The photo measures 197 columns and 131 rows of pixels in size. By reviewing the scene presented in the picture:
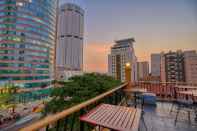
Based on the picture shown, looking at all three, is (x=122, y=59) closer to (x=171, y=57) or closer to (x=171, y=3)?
(x=171, y=57)

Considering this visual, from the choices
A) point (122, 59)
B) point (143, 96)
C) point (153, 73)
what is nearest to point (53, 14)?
point (122, 59)

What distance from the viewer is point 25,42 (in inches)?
1196

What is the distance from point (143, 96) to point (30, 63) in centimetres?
3341

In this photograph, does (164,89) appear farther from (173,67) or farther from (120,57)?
(120,57)

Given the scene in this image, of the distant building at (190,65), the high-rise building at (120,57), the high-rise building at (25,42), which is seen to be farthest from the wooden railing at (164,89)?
the high-rise building at (120,57)

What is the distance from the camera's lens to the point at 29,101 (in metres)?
28.9

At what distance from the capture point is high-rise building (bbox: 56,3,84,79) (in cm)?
9331

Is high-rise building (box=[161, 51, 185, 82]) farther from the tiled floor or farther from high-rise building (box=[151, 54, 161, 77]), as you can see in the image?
the tiled floor

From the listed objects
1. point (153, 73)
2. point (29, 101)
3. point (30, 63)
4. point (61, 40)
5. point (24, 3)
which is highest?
point (61, 40)

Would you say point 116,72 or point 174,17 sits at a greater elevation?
point 174,17

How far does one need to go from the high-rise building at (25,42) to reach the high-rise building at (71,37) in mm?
55974

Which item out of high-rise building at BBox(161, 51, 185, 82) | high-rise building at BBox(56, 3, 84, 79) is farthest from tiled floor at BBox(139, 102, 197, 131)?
high-rise building at BBox(56, 3, 84, 79)

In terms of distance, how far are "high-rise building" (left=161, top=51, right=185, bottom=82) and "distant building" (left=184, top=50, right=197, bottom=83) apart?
2.23m

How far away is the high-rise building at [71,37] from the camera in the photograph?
93312mm
